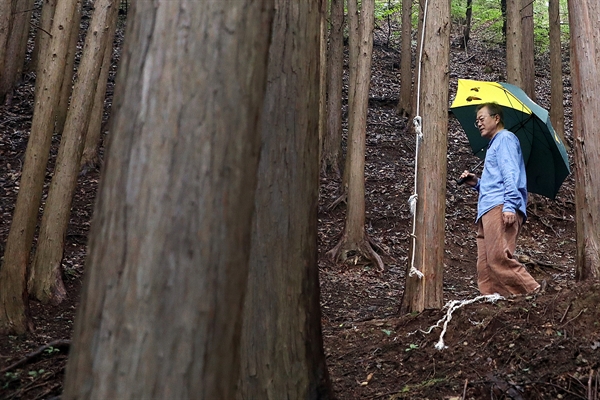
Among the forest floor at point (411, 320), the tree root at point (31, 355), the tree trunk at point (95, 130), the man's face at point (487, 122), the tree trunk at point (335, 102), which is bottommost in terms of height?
the tree root at point (31, 355)

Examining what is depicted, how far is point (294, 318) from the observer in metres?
3.25

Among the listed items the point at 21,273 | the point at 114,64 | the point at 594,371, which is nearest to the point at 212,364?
the point at 594,371

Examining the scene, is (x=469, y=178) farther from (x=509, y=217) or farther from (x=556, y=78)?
(x=556, y=78)

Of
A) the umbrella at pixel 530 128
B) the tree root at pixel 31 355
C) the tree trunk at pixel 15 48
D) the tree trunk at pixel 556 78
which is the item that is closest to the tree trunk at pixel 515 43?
the tree trunk at pixel 556 78

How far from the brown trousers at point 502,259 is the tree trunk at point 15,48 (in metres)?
11.5

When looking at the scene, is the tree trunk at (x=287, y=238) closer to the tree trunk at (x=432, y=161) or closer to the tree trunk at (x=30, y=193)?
the tree trunk at (x=432, y=161)

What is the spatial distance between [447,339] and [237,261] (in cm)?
303

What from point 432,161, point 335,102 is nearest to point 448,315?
point 432,161

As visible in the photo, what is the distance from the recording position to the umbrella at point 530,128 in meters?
5.61

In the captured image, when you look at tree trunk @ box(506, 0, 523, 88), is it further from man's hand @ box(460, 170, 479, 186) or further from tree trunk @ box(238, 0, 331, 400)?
tree trunk @ box(238, 0, 331, 400)

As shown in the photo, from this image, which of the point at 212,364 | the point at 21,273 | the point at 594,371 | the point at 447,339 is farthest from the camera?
the point at 21,273

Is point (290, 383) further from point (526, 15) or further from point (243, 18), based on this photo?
point (526, 15)

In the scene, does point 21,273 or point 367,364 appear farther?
point 21,273

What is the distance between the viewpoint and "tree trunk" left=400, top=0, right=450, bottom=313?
17.4 ft
